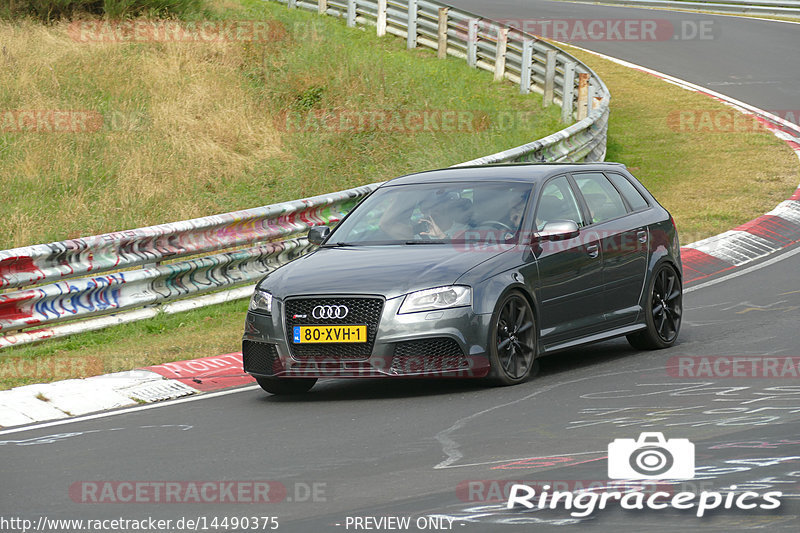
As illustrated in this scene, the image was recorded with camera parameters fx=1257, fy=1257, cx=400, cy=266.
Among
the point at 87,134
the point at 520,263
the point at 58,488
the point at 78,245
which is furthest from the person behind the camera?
the point at 87,134

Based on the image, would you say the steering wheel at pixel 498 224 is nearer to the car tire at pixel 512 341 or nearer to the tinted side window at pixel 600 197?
the car tire at pixel 512 341

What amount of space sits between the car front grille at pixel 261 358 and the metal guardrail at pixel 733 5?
34555 mm

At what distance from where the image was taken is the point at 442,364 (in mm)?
8688

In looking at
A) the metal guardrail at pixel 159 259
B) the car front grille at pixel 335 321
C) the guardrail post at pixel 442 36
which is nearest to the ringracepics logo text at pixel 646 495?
the car front grille at pixel 335 321

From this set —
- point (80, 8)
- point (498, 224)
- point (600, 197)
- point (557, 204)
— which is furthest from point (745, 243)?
point (80, 8)

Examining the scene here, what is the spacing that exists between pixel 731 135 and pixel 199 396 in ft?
55.1

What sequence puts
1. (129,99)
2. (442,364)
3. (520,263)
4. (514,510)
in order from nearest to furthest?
(514,510) → (442,364) → (520,263) → (129,99)

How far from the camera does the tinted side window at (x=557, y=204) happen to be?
9.84 m

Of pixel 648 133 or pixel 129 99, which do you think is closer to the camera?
pixel 129 99

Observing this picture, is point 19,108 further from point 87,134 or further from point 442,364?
point 442,364

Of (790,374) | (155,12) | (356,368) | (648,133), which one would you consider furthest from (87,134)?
(790,374)

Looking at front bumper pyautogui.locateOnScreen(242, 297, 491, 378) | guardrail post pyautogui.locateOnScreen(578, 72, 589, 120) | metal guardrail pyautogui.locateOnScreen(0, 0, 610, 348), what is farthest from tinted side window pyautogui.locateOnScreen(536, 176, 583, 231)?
guardrail post pyautogui.locateOnScreen(578, 72, 589, 120)

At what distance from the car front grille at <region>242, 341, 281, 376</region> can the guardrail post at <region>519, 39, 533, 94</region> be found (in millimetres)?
16789

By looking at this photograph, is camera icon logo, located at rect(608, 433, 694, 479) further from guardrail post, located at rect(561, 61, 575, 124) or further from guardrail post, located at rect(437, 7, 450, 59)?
guardrail post, located at rect(437, 7, 450, 59)
